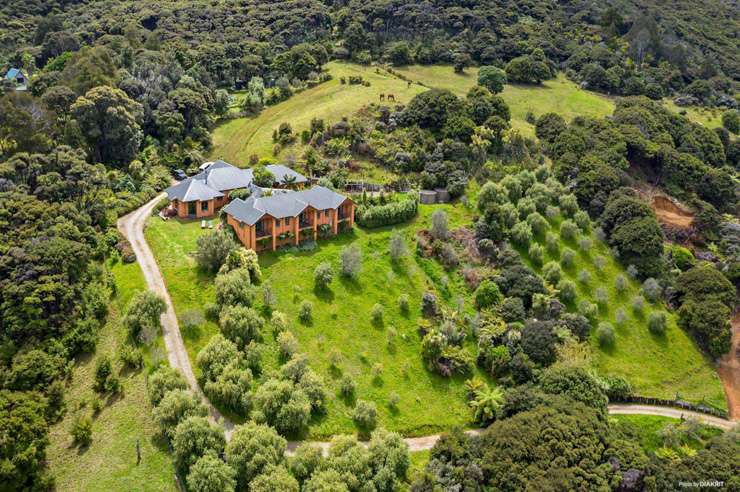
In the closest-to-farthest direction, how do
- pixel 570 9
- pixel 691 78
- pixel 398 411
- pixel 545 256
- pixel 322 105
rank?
pixel 398 411 → pixel 545 256 → pixel 322 105 → pixel 691 78 → pixel 570 9

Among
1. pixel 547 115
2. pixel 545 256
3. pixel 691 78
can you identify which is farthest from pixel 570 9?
pixel 545 256

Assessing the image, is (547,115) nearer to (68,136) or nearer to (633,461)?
(633,461)

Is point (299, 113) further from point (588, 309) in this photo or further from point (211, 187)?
point (588, 309)

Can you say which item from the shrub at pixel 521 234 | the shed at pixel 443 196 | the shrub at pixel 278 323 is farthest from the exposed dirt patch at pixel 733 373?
the shrub at pixel 278 323

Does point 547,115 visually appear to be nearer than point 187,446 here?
No

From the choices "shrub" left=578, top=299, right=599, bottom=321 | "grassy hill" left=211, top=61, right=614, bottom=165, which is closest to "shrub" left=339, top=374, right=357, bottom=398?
"shrub" left=578, top=299, right=599, bottom=321

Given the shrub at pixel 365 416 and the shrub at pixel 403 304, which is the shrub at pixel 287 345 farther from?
the shrub at pixel 403 304

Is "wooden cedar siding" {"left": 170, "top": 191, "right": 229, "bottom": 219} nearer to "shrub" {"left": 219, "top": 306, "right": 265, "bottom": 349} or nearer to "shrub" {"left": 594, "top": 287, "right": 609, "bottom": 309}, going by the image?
"shrub" {"left": 219, "top": 306, "right": 265, "bottom": 349}
